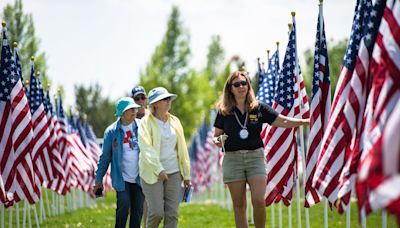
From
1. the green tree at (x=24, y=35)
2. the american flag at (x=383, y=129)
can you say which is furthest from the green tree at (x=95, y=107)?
the american flag at (x=383, y=129)

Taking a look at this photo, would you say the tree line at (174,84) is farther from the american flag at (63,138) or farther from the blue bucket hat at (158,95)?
the blue bucket hat at (158,95)

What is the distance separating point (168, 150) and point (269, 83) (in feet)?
13.2

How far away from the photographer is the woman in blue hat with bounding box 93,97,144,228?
9.81 m

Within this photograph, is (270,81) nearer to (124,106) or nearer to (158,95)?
(124,106)

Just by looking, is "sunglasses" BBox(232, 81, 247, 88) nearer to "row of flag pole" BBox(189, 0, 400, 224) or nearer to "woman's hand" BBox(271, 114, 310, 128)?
"woman's hand" BBox(271, 114, 310, 128)

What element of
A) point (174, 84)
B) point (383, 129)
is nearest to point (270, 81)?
point (383, 129)

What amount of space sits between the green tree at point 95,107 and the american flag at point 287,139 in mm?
44192

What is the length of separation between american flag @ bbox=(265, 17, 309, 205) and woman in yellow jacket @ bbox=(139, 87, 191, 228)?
6.23ft

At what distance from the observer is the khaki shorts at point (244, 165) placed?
28.8ft

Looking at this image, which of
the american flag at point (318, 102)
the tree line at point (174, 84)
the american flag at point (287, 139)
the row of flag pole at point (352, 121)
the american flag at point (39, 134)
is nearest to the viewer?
the row of flag pole at point (352, 121)

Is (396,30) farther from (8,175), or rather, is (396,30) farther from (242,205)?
(8,175)

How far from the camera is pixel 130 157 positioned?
9.95m

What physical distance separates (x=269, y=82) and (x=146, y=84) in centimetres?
4027

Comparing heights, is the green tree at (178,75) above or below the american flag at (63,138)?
above
